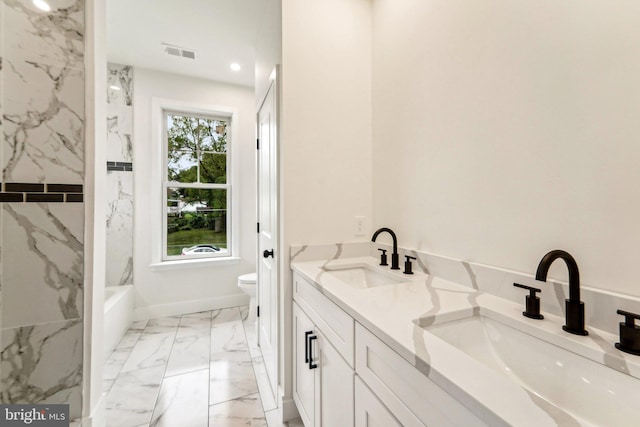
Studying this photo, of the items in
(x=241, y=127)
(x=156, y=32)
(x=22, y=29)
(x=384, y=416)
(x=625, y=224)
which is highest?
(x=156, y=32)

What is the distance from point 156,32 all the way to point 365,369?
3.10 m

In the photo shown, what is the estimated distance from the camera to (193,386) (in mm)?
1802

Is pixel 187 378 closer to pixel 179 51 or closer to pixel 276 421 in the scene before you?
pixel 276 421

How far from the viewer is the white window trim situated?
293 cm

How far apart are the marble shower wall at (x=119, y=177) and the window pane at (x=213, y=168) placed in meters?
0.74

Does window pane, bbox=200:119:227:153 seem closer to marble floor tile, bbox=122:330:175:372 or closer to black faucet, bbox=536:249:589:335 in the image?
marble floor tile, bbox=122:330:175:372

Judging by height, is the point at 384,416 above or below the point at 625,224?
below

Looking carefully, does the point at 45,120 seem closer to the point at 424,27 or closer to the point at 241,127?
the point at 424,27

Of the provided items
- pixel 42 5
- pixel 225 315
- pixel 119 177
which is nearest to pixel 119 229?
pixel 119 177

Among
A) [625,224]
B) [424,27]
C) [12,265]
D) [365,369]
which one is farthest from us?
[424,27]

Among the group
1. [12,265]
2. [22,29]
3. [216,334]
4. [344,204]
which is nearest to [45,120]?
[22,29]

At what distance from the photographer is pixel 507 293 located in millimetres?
947

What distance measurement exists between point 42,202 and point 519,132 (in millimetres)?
2091

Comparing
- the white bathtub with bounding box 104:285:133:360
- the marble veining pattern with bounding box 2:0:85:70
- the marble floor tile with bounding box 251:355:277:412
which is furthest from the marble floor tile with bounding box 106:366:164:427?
the marble veining pattern with bounding box 2:0:85:70
